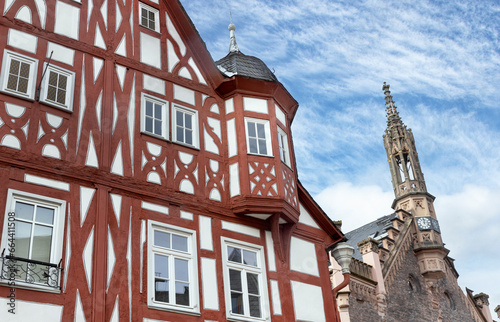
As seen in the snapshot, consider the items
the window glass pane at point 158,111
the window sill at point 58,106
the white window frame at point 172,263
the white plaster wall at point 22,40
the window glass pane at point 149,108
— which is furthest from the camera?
the window glass pane at point 158,111

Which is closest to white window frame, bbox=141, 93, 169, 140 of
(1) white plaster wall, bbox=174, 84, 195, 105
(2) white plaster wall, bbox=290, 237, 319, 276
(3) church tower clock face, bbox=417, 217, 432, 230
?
(1) white plaster wall, bbox=174, 84, 195, 105

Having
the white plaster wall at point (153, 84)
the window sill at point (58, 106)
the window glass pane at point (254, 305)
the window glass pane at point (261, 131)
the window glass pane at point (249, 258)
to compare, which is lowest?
the window glass pane at point (254, 305)

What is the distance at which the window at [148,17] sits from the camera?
51.2ft

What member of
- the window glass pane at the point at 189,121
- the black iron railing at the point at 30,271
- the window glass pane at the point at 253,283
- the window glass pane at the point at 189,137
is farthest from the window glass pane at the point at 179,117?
the black iron railing at the point at 30,271

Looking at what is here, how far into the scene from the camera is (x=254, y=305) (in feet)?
44.2

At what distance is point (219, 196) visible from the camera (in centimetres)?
1436

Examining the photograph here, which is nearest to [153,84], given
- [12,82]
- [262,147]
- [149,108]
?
[149,108]

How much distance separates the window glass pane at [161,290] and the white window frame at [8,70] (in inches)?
172

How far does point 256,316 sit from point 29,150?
226 inches

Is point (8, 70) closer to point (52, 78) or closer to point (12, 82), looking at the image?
point (12, 82)

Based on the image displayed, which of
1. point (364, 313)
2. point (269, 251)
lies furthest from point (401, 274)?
point (269, 251)

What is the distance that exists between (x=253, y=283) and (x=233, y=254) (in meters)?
0.77

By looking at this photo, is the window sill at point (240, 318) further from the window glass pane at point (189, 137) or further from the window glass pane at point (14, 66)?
the window glass pane at point (14, 66)

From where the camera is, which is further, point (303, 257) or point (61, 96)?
point (303, 257)
